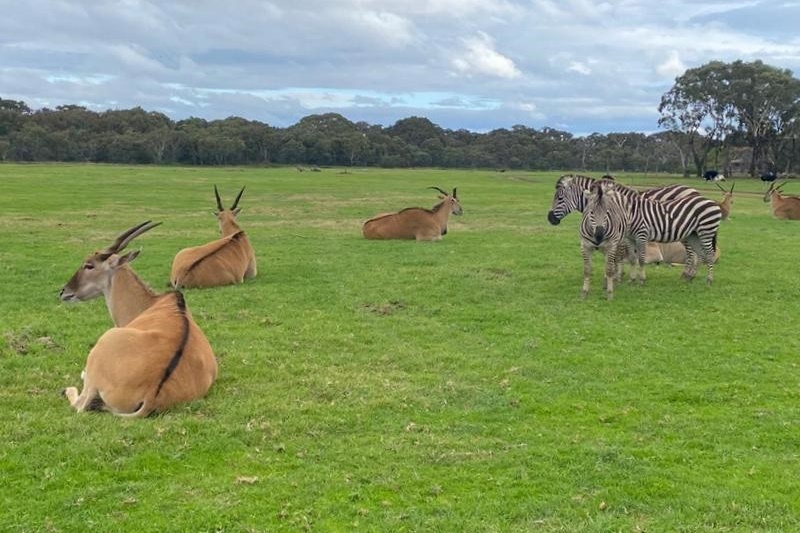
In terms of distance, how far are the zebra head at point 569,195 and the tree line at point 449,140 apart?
6766 cm

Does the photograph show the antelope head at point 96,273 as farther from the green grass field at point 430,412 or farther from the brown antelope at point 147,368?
the brown antelope at point 147,368

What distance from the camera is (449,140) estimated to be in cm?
13250

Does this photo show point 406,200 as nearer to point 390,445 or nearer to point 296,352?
point 296,352

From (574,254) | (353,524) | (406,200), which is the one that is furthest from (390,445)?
(406,200)

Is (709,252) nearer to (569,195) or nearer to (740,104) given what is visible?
(569,195)

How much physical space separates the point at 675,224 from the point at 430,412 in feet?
28.8

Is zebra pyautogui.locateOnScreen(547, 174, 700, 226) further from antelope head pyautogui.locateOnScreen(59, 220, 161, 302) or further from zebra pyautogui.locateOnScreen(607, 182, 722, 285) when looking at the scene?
antelope head pyautogui.locateOnScreen(59, 220, 161, 302)

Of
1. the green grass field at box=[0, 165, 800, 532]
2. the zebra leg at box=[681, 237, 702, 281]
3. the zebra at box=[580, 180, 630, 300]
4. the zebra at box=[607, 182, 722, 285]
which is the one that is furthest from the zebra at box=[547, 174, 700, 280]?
the zebra at box=[580, 180, 630, 300]

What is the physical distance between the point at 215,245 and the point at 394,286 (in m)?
3.18

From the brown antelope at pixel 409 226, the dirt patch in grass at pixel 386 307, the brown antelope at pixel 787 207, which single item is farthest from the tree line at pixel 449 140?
the dirt patch in grass at pixel 386 307

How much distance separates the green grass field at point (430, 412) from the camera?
16.5 ft

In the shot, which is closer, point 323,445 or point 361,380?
point 323,445

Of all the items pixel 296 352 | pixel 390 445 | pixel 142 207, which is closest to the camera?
pixel 390 445

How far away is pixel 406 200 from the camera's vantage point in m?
37.4
